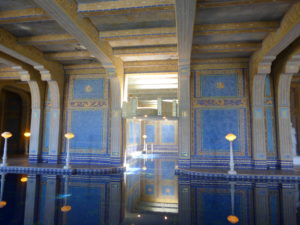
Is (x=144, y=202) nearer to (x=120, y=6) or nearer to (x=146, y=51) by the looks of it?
(x=120, y=6)

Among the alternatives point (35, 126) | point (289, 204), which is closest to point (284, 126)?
point (289, 204)

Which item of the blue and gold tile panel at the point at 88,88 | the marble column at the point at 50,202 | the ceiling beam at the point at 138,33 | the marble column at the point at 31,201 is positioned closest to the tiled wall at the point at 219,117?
the ceiling beam at the point at 138,33

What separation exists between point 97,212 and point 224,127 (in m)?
5.85

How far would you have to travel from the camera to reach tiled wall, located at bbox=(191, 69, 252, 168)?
8289mm

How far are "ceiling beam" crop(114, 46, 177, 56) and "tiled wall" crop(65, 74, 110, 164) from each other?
195 centimetres

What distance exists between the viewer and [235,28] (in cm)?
581

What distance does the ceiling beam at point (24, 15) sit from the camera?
514cm

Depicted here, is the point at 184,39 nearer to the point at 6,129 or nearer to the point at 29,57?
the point at 29,57

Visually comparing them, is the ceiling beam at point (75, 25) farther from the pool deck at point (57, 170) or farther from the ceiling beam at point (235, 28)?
the pool deck at point (57, 170)

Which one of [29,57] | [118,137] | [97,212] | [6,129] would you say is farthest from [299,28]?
[6,129]

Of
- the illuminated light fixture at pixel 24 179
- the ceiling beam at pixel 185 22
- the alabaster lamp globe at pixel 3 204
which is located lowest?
the illuminated light fixture at pixel 24 179

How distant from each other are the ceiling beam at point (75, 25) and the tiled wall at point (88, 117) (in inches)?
89.6

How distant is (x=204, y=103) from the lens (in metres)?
8.56

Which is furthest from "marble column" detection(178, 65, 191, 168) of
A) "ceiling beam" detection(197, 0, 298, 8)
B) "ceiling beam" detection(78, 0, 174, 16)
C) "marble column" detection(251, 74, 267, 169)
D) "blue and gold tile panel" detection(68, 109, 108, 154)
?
"ceiling beam" detection(78, 0, 174, 16)
